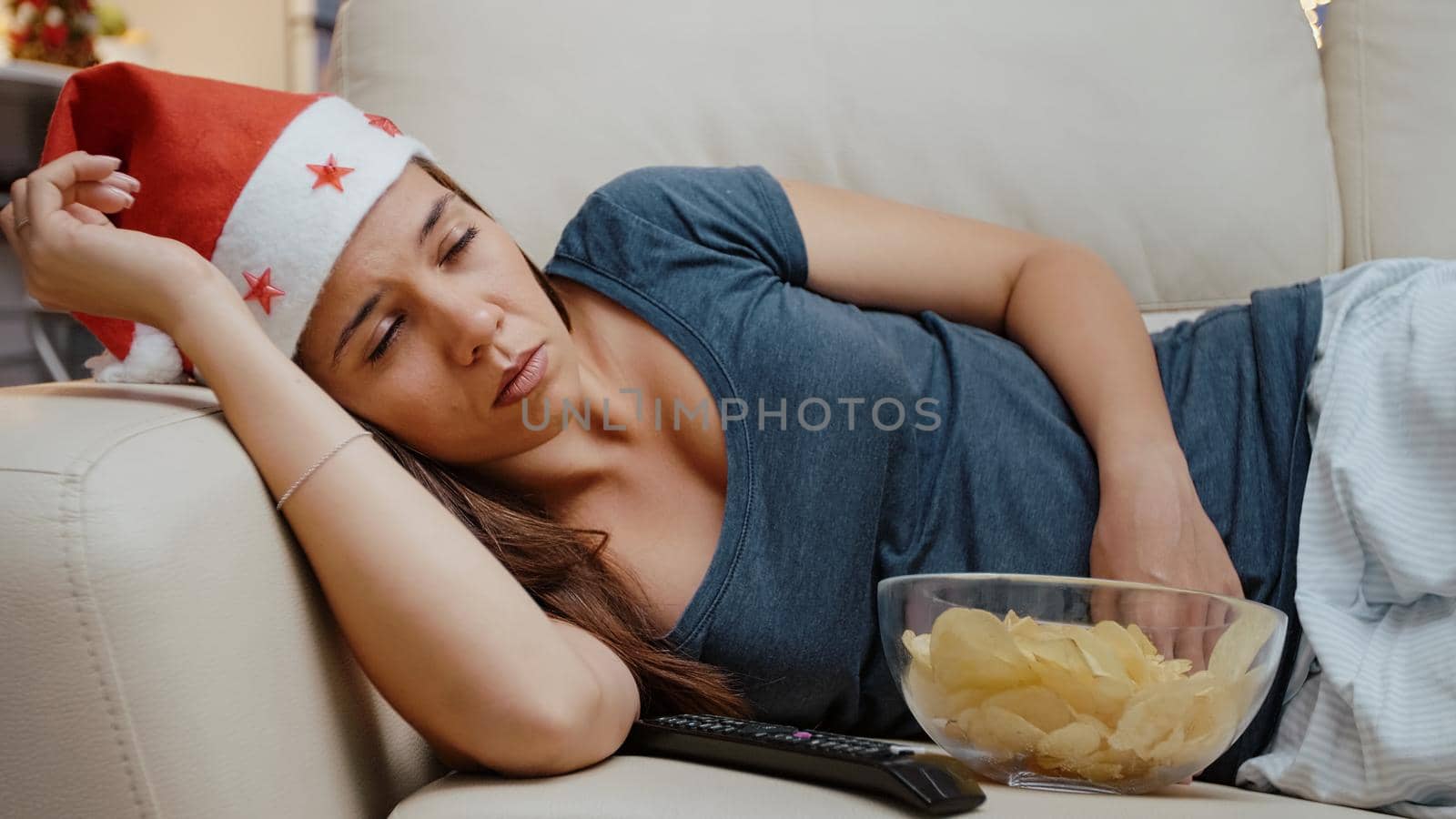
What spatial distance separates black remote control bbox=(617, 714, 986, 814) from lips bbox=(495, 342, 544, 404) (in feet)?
0.93

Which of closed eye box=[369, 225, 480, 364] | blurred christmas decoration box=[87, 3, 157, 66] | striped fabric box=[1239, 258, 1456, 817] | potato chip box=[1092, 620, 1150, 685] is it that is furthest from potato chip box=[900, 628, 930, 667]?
blurred christmas decoration box=[87, 3, 157, 66]

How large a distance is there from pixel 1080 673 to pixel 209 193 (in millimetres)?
737

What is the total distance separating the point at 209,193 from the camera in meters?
0.94

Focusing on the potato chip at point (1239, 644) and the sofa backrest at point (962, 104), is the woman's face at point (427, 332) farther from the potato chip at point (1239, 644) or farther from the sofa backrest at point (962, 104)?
the potato chip at point (1239, 644)

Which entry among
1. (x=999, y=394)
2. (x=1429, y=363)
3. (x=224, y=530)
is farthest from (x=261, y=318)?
(x=1429, y=363)

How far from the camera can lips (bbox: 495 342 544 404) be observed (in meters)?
0.95

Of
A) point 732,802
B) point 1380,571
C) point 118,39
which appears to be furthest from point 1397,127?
point 118,39

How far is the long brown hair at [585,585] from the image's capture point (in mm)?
937

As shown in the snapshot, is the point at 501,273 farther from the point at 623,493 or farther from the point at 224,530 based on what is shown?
the point at 224,530

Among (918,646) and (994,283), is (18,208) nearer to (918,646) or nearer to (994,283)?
(918,646)

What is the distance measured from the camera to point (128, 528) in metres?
0.61

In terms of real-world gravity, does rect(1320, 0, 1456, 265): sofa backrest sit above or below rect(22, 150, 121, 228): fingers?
above

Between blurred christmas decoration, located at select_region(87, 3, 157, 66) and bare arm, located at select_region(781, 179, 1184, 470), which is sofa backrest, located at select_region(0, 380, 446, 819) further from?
blurred christmas decoration, located at select_region(87, 3, 157, 66)

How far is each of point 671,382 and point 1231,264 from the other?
71 centimetres
